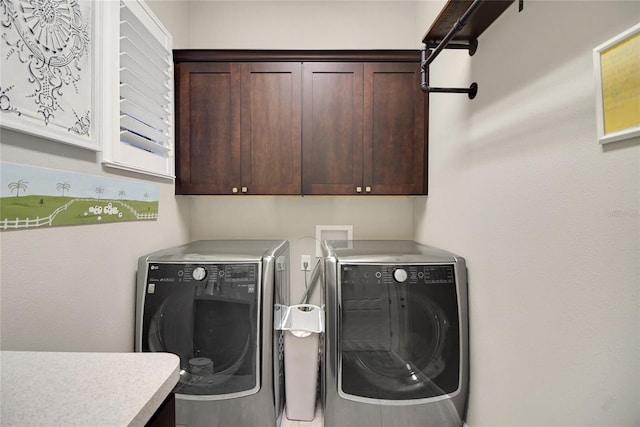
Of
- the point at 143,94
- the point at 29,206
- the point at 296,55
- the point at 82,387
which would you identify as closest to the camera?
the point at 82,387

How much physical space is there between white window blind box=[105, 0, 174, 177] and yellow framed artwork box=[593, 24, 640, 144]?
5.95 feet

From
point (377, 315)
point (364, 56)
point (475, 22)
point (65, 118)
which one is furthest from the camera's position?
point (364, 56)

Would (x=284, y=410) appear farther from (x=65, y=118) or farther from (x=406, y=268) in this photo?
(x=65, y=118)

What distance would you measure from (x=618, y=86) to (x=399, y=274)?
3.34 ft

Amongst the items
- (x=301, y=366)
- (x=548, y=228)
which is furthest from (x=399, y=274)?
(x=301, y=366)

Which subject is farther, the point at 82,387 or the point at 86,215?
the point at 86,215

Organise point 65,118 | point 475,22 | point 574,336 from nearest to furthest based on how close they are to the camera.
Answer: point 574,336
point 65,118
point 475,22

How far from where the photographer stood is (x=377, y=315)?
1.42m

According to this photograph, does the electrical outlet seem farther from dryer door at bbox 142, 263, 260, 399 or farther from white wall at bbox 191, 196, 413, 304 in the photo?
dryer door at bbox 142, 263, 260, 399

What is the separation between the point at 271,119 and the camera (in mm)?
1909

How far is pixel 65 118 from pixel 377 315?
5.16 feet

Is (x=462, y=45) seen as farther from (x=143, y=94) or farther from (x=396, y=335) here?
(x=143, y=94)

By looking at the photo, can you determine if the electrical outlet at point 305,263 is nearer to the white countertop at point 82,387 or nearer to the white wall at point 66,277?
the white wall at point 66,277

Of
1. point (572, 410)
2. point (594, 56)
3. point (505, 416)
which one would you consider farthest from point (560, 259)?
point (505, 416)
